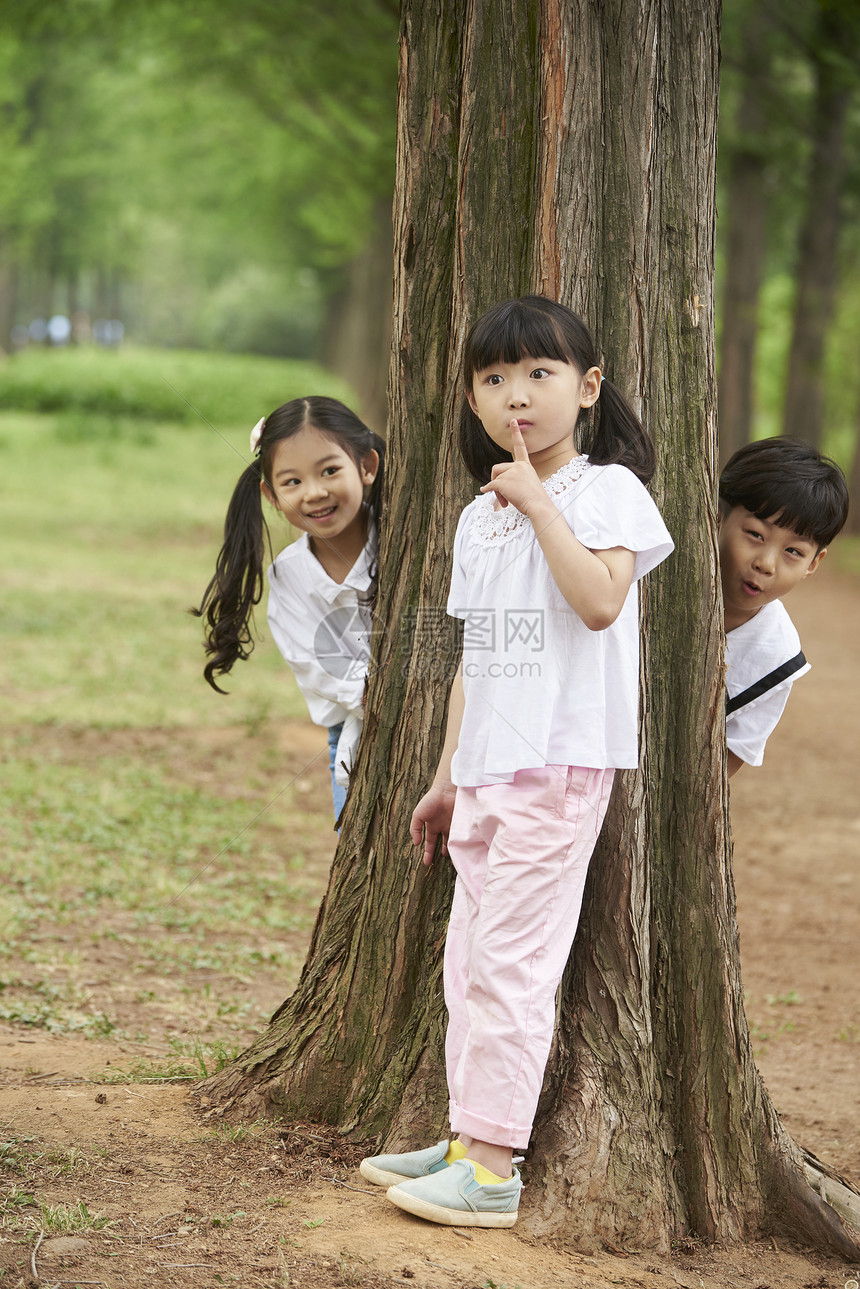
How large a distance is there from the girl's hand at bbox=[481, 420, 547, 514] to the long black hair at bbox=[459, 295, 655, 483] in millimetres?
157

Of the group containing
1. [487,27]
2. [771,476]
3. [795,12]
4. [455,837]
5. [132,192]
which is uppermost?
[132,192]

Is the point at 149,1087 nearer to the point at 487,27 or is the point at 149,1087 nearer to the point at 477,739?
the point at 477,739

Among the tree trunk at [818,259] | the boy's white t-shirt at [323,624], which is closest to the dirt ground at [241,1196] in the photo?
the boy's white t-shirt at [323,624]

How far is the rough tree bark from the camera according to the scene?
240 cm

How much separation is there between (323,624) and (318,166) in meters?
22.3

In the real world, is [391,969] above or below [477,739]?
below

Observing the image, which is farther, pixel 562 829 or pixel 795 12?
pixel 795 12

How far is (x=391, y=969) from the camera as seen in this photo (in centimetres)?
262

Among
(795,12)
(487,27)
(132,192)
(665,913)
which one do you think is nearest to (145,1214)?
(665,913)

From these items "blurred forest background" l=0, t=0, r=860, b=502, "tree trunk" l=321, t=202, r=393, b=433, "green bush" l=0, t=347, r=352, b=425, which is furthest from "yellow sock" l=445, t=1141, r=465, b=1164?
"green bush" l=0, t=347, r=352, b=425

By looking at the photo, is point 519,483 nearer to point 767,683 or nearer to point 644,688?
point 644,688

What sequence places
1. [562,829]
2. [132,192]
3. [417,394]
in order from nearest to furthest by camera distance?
[562,829], [417,394], [132,192]

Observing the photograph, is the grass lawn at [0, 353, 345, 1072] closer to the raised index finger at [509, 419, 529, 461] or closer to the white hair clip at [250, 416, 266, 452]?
the raised index finger at [509, 419, 529, 461]

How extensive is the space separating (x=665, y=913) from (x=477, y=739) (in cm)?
69
